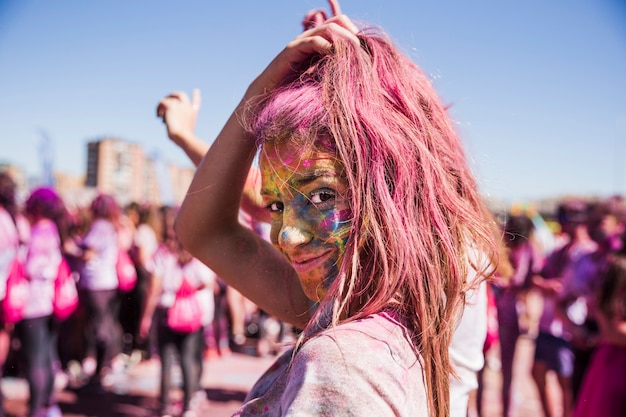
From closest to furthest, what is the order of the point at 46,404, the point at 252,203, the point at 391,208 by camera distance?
1. the point at 391,208
2. the point at 252,203
3. the point at 46,404

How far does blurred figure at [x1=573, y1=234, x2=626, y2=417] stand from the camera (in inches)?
104

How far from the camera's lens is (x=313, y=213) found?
0.89 m

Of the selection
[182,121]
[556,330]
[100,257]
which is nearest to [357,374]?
[182,121]

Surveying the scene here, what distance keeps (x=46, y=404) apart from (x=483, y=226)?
412 cm

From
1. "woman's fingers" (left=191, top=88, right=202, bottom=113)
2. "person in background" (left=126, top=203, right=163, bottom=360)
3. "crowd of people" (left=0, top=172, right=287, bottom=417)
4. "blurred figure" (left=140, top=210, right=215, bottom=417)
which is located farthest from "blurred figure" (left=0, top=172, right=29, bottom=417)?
"woman's fingers" (left=191, top=88, right=202, bottom=113)

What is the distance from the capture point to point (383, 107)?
88 cm

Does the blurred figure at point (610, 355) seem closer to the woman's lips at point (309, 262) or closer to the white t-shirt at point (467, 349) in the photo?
the white t-shirt at point (467, 349)

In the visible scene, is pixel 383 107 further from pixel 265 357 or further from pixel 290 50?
pixel 265 357

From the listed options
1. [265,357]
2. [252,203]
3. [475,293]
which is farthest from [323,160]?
[265,357]

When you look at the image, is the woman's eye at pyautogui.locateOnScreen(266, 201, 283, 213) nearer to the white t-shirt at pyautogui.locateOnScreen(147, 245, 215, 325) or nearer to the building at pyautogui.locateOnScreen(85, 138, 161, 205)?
the white t-shirt at pyautogui.locateOnScreen(147, 245, 215, 325)

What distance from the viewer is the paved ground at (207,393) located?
4816 mm

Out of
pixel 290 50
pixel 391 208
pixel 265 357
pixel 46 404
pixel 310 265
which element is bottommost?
pixel 265 357

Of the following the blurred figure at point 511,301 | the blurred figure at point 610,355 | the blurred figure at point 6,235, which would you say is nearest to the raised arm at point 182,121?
the blurred figure at point 610,355

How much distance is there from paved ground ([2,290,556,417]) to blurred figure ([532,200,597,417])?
11.0 inches
